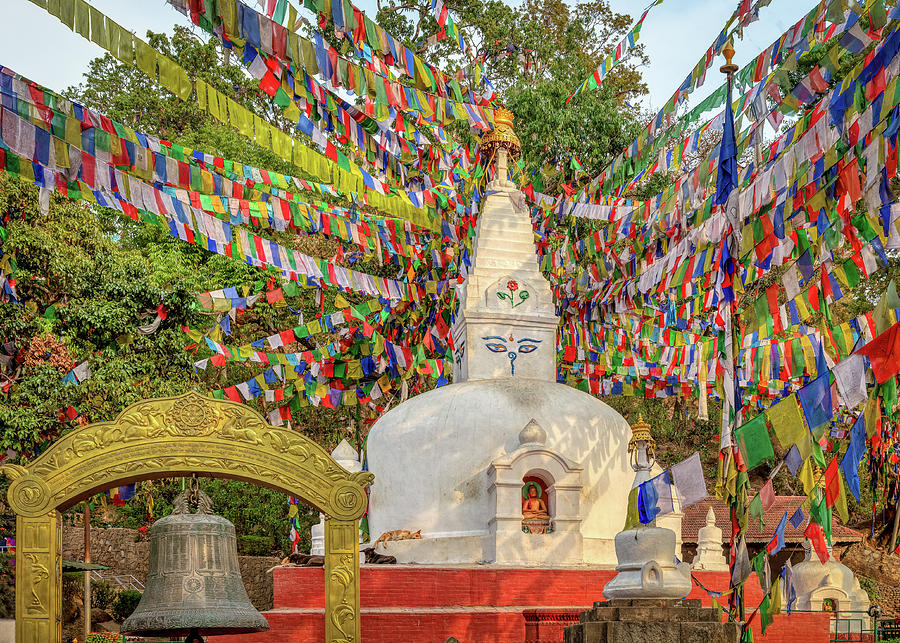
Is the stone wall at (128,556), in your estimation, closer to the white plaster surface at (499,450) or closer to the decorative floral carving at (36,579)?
the white plaster surface at (499,450)

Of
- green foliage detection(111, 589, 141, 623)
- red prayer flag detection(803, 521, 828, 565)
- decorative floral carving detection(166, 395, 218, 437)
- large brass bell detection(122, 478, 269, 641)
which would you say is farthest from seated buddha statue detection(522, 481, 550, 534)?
green foliage detection(111, 589, 141, 623)

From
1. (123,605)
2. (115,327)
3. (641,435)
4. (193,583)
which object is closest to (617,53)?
(641,435)

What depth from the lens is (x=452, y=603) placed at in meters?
12.3

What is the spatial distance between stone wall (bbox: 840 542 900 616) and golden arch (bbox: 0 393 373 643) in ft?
63.2

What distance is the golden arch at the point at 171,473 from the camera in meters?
6.92

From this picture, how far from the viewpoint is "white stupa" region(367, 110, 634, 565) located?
13.5 m

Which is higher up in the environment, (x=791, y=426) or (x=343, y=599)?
(x=791, y=426)

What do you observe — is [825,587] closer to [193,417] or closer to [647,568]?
[647,568]

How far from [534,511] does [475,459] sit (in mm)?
1123

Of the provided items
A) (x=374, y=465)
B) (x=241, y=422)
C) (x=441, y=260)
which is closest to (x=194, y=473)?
(x=241, y=422)

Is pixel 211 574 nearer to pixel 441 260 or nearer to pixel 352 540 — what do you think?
pixel 352 540

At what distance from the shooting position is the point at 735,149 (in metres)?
8.72

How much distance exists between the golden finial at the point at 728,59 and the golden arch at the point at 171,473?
4.81 metres

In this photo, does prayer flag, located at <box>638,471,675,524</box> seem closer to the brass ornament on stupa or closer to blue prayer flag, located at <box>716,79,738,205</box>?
blue prayer flag, located at <box>716,79,738,205</box>
